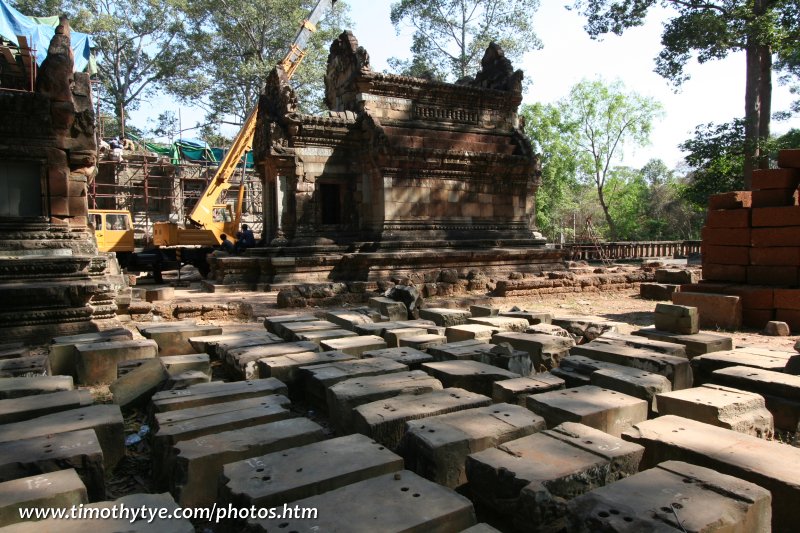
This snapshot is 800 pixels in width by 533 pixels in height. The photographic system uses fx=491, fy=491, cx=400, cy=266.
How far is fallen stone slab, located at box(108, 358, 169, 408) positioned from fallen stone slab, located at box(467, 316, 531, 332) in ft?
11.1

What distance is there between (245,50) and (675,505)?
106ft

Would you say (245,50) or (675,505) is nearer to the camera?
(675,505)

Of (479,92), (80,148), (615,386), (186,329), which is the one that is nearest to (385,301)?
(186,329)

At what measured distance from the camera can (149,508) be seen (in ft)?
5.99

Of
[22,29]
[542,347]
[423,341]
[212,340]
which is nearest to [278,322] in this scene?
[212,340]

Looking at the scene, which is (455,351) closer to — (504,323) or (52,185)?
(504,323)

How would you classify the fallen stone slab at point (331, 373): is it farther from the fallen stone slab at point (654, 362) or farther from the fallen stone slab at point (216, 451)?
the fallen stone slab at point (654, 362)

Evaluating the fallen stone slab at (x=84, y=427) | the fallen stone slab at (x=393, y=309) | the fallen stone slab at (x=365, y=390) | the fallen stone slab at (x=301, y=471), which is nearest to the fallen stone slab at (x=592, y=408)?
the fallen stone slab at (x=365, y=390)

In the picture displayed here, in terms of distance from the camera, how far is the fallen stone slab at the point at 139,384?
360cm

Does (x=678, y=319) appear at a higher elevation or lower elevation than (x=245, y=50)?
lower

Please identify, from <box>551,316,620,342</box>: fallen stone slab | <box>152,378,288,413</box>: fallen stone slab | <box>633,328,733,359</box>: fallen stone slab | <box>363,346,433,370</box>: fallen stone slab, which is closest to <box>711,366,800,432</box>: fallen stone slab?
<box>633,328,733,359</box>: fallen stone slab

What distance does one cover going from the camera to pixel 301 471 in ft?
6.89

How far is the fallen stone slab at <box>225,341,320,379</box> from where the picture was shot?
405cm

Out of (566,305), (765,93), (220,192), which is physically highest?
(765,93)
